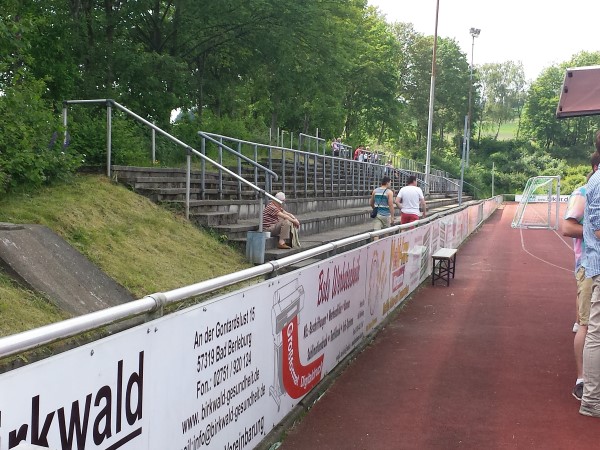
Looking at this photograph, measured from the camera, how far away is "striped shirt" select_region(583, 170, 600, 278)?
18.4 ft

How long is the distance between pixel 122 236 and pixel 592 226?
6017 mm

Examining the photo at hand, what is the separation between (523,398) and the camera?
20.8ft

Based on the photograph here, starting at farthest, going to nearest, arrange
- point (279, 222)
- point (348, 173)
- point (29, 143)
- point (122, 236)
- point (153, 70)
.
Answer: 1. point (348, 173)
2. point (153, 70)
3. point (279, 222)
4. point (122, 236)
5. point (29, 143)

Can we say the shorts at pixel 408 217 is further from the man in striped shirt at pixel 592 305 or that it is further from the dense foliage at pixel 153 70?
the man in striped shirt at pixel 592 305

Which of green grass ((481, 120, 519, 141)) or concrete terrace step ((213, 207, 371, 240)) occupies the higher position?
green grass ((481, 120, 519, 141))

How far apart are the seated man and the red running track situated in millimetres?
2507

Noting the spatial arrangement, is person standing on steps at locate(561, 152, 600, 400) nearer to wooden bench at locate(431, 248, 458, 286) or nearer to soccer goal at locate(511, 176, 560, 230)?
wooden bench at locate(431, 248, 458, 286)

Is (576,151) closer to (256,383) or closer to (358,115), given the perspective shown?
(358,115)

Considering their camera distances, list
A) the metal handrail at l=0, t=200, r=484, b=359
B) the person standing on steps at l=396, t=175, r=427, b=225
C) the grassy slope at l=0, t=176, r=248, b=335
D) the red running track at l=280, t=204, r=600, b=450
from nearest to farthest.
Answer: the metal handrail at l=0, t=200, r=484, b=359, the red running track at l=280, t=204, r=600, b=450, the grassy slope at l=0, t=176, r=248, b=335, the person standing on steps at l=396, t=175, r=427, b=225

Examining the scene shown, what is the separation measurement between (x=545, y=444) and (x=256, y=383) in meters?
2.30

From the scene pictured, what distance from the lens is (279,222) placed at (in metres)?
12.4

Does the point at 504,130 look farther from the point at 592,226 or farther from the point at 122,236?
the point at 592,226

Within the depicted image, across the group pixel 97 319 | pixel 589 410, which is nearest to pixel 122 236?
pixel 589 410

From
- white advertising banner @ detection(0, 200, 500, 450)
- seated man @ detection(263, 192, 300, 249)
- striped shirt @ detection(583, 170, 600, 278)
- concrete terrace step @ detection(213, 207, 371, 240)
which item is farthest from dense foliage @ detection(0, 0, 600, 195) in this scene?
striped shirt @ detection(583, 170, 600, 278)
